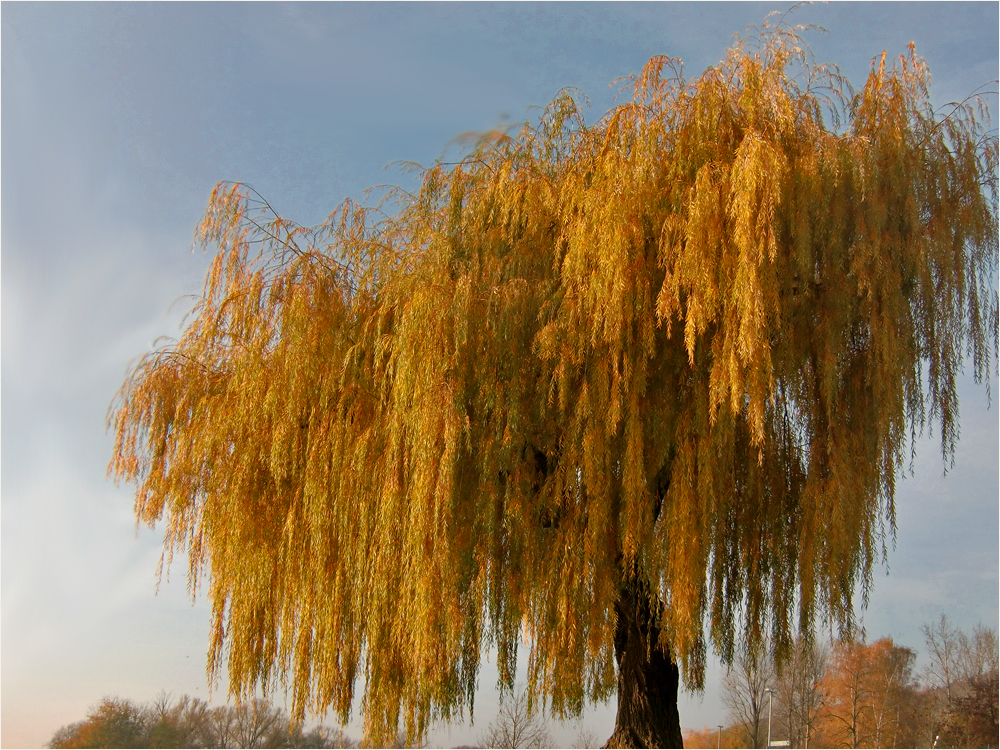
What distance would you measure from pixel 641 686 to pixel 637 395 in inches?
119

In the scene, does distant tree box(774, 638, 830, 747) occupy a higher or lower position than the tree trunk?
lower

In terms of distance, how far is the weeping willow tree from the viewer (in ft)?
21.5

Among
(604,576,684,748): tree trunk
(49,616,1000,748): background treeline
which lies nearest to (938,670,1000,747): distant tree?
(49,616,1000,748): background treeline

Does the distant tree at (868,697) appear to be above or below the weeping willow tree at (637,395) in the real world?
below

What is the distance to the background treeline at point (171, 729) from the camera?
12.6 meters

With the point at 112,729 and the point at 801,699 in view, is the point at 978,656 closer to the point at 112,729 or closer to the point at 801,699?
the point at 801,699

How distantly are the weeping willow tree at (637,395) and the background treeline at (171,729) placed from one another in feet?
19.3

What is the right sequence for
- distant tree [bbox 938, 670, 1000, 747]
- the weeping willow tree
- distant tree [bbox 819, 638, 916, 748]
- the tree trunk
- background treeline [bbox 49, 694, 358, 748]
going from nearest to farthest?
the weeping willow tree
the tree trunk
background treeline [bbox 49, 694, 358, 748]
distant tree [bbox 938, 670, 1000, 747]
distant tree [bbox 819, 638, 916, 748]

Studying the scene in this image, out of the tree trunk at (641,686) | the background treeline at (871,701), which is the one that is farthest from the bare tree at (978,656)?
the tree trunk at (641,686)

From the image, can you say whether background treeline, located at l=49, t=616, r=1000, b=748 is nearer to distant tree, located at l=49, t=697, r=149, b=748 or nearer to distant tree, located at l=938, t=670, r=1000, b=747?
distant tree, located at l=938, t=670, r=1000, b=747

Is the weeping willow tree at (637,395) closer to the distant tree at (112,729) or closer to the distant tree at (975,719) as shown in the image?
the distant tree at (112,729)

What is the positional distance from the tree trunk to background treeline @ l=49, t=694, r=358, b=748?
5890 mm

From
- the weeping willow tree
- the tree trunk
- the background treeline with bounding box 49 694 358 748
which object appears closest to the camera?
the weeping willow tree

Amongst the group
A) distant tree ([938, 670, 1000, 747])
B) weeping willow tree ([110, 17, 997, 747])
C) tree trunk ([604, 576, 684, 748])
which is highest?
weeping willow tree ([110, 17, 997, 747])
